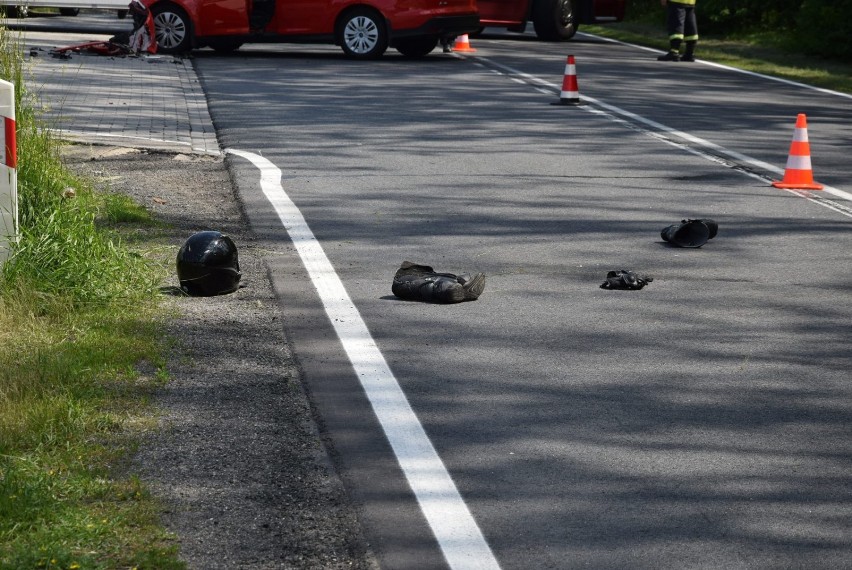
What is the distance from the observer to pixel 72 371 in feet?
18.0

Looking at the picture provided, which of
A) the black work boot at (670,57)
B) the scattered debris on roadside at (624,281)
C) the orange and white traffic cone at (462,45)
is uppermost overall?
the scattered debris on roadside at (624,281)

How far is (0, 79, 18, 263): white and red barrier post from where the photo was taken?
21.7 ft

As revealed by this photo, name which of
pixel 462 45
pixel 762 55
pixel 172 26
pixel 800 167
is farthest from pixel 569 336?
pixel 762 55

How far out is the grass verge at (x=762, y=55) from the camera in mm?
21109

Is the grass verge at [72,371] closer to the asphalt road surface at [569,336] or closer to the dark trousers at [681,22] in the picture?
the asphalt road surface at [569,336]

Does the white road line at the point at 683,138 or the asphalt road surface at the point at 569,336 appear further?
the white road line at the point at 683,138

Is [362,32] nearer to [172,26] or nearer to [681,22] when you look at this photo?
[172,26]

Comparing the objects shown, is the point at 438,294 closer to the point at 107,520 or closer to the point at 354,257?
the point at 354,257

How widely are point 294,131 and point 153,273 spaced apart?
640 cm

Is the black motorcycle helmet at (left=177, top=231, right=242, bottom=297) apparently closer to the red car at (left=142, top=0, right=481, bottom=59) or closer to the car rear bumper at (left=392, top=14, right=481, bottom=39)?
the red car at (left=142, top=0, right=481, bottom=59)

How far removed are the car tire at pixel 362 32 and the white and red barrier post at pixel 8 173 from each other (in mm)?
15634

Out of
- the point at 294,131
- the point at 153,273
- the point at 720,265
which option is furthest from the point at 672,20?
the point at 153,273

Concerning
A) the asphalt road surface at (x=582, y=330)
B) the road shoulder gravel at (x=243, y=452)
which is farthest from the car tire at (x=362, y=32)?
the road shoulder gravel at (x=243, y=452)

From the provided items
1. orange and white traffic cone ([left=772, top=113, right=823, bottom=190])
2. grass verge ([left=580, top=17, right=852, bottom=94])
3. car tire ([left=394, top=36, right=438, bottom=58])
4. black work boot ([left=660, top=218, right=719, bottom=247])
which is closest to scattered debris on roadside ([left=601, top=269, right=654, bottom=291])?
black work boot ([left=660, top=218, right=719, bottom=247])
